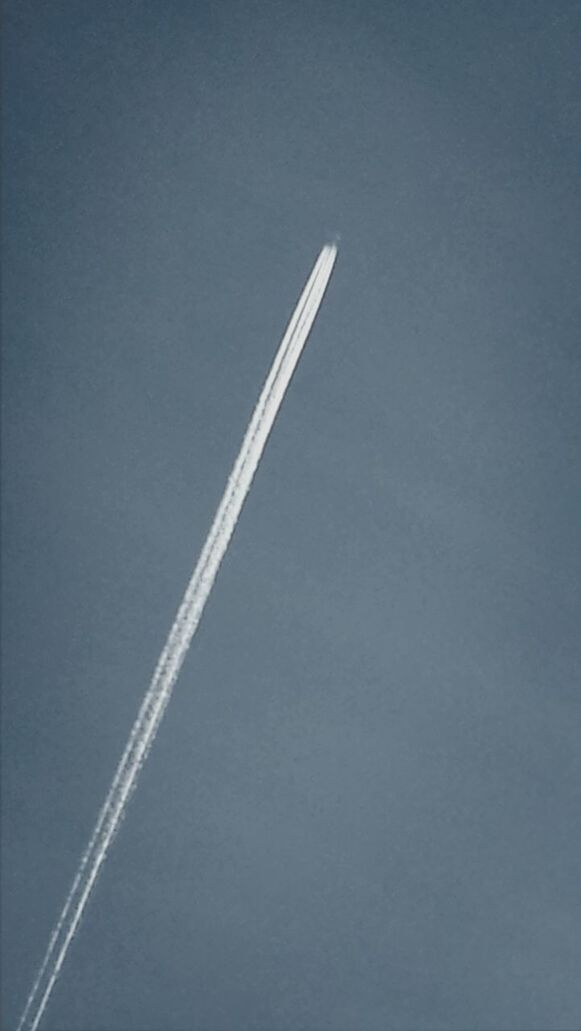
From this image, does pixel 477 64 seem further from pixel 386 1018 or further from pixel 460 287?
pixel 386 1018

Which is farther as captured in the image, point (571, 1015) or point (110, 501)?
point (571, 1015)

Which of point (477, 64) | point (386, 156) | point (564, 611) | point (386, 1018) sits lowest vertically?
point (386, 1018)

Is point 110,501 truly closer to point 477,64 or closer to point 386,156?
point 386,156

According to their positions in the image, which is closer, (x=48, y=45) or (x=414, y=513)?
(x=48, y=45)

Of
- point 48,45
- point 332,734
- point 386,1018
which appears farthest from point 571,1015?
point 48,45

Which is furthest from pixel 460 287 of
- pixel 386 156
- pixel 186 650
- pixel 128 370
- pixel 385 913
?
pixel 385 913

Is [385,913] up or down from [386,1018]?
up

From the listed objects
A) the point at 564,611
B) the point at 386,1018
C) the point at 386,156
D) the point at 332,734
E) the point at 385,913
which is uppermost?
the point at 386,156
